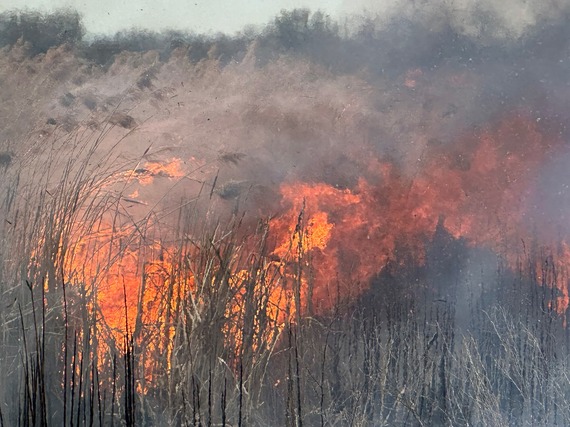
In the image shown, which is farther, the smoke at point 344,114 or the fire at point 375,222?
the smoke at point 344,114

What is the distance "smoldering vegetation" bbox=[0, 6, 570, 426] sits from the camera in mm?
3896

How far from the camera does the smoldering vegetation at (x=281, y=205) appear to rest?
153 inches

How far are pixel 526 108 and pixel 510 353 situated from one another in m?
1.84

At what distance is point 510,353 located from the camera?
4.70 m

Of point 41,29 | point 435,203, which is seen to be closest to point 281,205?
point 435,203

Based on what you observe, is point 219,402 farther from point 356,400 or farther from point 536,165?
point 536,165

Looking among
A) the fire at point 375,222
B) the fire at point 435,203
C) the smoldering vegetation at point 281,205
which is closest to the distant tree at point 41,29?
the smoldering vegetation at point 281,205

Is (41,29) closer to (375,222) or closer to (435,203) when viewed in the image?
(375,222)

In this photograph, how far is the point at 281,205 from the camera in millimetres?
4500

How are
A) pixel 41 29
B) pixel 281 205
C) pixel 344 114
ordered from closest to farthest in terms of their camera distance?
1. pixel 281 205
2. pixel 41 29
3. pixel 344 114

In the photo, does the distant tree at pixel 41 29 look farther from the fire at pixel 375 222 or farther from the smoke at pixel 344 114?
the fire at pixel 375 222

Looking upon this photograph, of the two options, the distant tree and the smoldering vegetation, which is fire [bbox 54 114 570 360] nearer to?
the smoldering vegetation

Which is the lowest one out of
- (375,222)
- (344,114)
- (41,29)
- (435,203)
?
(375,222)

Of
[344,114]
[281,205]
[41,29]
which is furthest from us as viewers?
[344,114]
